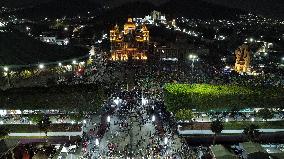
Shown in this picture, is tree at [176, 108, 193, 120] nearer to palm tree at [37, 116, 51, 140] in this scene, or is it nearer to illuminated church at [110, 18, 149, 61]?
palm tree at [37, 116, 51, 140]

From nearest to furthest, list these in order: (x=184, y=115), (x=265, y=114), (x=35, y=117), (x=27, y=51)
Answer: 1. (x=184, y=115)
2. (x=265, y=114)
3. (x=35, y=117)
4. (x=27, y=51)

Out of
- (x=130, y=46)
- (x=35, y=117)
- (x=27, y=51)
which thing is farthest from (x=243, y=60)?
(x=35, y=117)

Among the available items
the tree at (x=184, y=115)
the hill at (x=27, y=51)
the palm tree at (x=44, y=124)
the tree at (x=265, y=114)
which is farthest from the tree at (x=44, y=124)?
the hill at (x=27, y=51)

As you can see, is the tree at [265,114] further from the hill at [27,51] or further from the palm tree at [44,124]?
the hill at [27,51]

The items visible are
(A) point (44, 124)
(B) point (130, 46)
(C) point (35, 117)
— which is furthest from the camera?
(B) point (130, 46)

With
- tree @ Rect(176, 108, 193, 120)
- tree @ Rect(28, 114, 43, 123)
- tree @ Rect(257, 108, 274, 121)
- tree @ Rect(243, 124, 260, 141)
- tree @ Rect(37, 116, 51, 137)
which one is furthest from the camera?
tree @ Rect(28, 114, 43, 123)

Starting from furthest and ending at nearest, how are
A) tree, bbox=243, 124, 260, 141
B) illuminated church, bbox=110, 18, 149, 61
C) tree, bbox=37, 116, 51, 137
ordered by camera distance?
illuminated church, bbox=110, 18, 149, 61
tree, bbox=37, 116, 51, 137
tree, bbox=243, 124, 260, 141

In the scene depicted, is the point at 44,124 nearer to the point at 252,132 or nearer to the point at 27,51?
the point at 252,132

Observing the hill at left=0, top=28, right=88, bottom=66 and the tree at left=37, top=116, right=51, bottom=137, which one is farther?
the hill at left=0, top=28, right=88, bottom=66

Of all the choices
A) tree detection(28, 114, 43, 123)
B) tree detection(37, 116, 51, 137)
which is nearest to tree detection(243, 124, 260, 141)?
tree detection(37, 116, 51, 137)

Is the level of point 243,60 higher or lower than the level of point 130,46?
higher
